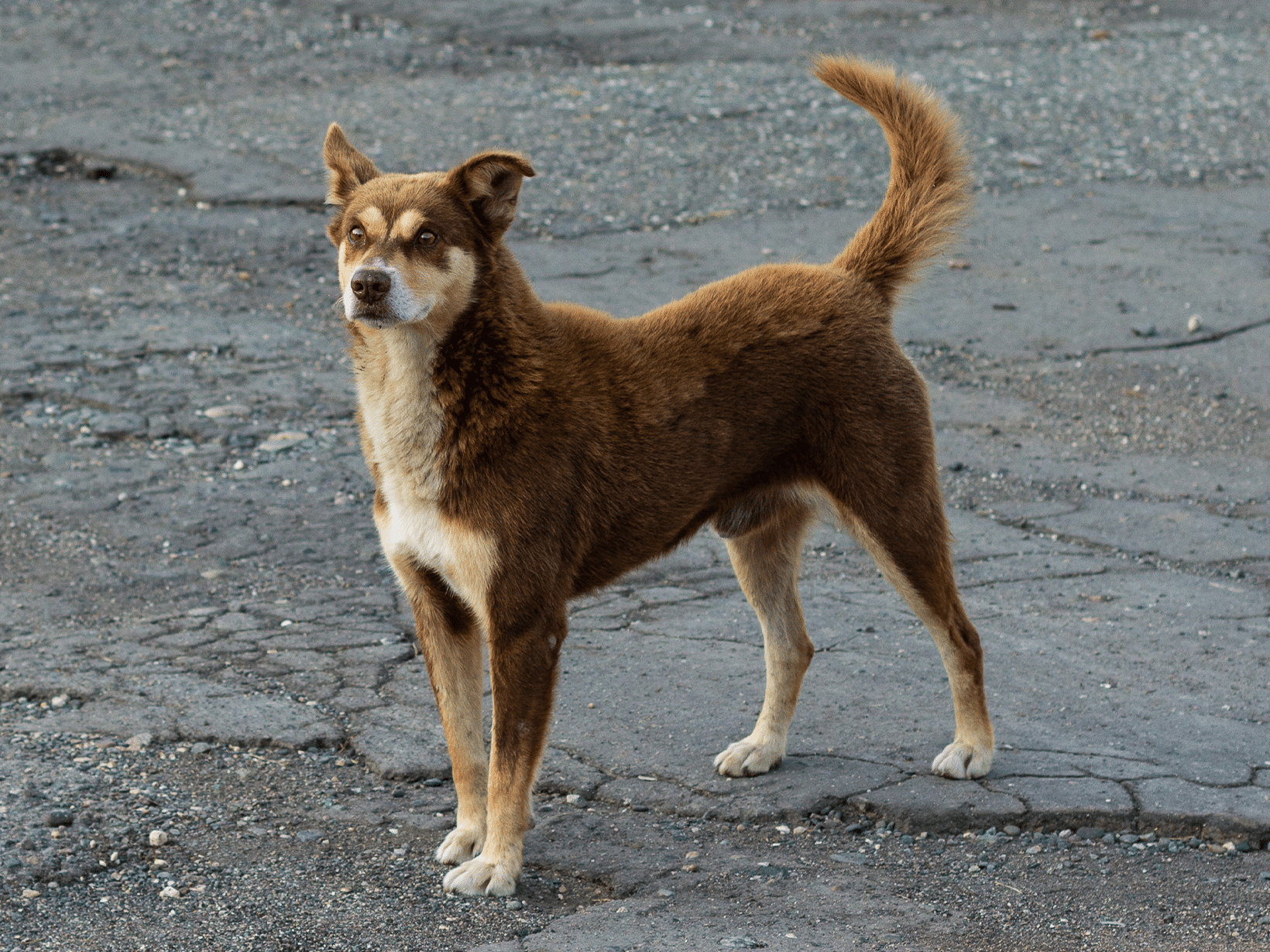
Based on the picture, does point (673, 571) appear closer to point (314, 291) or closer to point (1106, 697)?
point (1106, 697)

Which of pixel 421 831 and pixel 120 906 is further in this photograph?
pixel 421 831

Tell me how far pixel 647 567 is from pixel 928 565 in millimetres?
1888

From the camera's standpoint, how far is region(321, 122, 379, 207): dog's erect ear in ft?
13.1

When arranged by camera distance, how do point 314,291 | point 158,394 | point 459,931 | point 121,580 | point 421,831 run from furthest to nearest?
point 314,291
point 158,394
point 121,580
point 421,831
point 459,931

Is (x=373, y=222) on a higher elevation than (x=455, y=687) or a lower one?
higher

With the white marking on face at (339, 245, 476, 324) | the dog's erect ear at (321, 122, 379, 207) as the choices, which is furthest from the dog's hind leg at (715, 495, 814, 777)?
the dog's erect ear at (321, 122, 379, 207)

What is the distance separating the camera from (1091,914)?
12.2ft

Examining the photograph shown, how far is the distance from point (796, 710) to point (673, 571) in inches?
47.5

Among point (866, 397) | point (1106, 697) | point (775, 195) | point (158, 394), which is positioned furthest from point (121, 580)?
point (775, 195)

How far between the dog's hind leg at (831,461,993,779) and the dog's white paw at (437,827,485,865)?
4.78ft

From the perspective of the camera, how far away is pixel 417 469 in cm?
383

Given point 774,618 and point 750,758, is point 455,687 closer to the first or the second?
point 750,758

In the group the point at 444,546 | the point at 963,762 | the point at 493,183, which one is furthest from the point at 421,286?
the point at 963,762

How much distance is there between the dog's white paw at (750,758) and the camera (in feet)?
14.8
